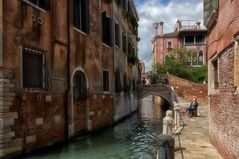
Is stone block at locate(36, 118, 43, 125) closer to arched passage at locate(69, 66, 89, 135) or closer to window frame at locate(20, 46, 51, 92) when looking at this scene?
window frame at locate(20, 46, 51, 92)

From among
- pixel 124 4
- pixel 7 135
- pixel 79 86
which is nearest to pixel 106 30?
pixel 79 86

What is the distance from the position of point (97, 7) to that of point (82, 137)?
6.17m

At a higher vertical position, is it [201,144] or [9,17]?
[9,17]

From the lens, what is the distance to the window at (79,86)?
14016 millimetres

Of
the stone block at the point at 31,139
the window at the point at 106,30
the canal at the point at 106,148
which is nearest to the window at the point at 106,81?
the window at the point at 106,30

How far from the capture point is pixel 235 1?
6555mm

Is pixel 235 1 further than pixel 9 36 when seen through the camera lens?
No

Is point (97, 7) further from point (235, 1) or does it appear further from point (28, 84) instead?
point (235, 1)

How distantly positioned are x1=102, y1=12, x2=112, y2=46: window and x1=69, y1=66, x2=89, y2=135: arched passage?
4.06 metres

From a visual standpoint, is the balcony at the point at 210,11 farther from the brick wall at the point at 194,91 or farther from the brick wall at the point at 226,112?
the brick wall at the point at 194,91

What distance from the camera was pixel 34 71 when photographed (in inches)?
427

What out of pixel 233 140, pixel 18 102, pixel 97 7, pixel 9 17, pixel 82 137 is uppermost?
pixel 97 7

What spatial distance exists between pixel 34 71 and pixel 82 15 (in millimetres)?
5119

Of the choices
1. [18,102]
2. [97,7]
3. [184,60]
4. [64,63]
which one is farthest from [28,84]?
[184,60]
